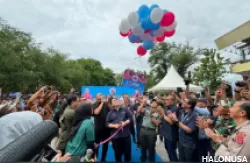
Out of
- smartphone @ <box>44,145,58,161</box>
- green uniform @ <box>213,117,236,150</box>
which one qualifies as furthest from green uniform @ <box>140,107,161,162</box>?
smartphone @ <box>44,145,58,161</box>

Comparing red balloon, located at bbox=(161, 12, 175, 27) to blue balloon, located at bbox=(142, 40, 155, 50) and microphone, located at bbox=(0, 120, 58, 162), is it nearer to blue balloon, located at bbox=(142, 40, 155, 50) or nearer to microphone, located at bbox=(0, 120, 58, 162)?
blue balloon, located at bbox=(142, 40, 155, 50)

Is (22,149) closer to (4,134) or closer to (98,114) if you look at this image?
(4,134)

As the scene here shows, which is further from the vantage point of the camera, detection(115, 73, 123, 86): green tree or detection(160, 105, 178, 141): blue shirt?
detection(115, 73, 123, 86): green tree

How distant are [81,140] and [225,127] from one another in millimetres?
2078

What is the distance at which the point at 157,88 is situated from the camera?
15.3 meters

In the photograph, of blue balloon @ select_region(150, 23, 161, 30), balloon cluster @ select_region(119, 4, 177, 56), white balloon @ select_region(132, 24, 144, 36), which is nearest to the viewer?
balloon cluster @ select_region(119, 4, 177, 56)

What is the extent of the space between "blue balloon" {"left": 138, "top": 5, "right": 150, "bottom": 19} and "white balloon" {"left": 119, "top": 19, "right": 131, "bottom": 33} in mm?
566

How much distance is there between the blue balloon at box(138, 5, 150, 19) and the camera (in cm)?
732

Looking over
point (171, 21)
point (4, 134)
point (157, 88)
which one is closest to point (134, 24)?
point (171, 21)

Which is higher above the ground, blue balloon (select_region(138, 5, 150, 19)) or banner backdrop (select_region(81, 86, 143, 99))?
blue balloon (select_region(138, 5, 150, 19))

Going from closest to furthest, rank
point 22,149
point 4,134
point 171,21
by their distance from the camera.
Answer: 1. point 22,149
2. point 4,134
3. point 171,21

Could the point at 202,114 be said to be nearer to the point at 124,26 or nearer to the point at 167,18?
the point at 167,18

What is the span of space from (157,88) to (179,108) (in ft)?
30.9

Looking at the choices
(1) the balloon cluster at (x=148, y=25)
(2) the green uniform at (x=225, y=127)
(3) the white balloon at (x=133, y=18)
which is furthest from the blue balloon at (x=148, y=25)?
(2) the green uniform at (x=225, y=127)
